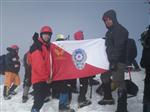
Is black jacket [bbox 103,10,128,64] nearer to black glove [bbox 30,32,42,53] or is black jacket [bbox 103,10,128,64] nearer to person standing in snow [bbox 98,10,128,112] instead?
person standing in snow [bbox 98,10,128,112]

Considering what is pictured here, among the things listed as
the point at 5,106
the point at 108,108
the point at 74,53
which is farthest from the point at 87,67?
the point at 5,106

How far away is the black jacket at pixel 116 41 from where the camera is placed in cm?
910

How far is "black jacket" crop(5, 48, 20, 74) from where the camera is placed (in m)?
12.7

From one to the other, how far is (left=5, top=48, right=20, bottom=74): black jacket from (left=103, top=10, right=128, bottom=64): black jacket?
4461 millimetres

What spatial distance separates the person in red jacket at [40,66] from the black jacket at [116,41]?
1609 mm

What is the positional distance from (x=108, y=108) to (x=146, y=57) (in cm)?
370

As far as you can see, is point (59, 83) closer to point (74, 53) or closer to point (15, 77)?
point (74, 53)

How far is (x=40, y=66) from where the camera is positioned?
9172mm

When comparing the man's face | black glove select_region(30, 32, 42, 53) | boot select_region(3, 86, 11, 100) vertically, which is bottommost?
boot select_region(3, 86, 11, 100)

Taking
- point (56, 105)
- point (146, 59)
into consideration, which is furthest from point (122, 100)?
point (56, 105)

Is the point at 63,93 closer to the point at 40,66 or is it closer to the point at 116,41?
the point at 40,66

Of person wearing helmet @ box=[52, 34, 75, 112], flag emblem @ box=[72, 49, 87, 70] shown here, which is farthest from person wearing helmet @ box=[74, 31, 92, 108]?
person wearing helmet @ box=[52, 34, 75, 112]

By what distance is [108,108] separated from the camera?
1018 centimetres

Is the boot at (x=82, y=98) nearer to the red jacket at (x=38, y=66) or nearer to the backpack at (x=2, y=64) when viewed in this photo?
the red jacket at (x=38, y=66)
